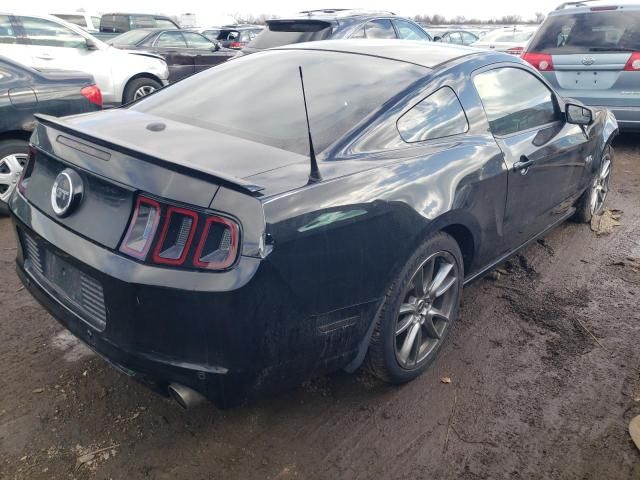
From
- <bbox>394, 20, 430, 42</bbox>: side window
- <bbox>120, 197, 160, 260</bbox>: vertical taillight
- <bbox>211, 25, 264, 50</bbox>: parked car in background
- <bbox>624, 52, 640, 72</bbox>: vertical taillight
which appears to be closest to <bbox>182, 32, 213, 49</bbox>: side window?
<bbox>211, 25, 264, 50</bbox>: parked car in background

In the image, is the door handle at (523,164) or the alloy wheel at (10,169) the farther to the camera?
the alloy wheel at (10,169)

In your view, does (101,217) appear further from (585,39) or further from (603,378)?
(585,39)

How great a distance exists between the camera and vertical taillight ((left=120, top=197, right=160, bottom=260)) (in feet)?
6.52

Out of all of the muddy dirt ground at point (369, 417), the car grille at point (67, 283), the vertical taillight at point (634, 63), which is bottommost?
the muddy dirt ground at point (369, 417)

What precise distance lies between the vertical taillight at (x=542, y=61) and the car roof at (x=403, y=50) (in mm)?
3832

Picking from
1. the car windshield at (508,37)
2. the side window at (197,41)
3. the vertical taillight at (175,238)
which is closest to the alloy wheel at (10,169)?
the vertical taillight at (175,238)

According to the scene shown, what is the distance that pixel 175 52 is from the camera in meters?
11.5

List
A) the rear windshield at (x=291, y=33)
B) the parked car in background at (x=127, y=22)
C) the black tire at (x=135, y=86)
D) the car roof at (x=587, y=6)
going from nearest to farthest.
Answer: the car roof at (x=587, y=6), the rear windshield at (x=291, y=33), the black tire at (x=135, y=86), the parked car in background at (x=127, y=22)

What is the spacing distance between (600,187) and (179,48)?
382 inches

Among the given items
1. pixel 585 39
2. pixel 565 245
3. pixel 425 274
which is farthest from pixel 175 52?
pixel 425 274

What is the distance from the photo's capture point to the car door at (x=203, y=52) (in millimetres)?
10914

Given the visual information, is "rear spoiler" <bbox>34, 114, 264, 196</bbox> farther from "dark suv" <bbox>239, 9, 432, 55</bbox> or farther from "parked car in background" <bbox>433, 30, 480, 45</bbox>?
"parked car in background" <bbox>433, 30, 480, 45</bbox>

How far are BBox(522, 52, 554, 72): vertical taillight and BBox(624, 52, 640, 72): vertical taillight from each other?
80cm

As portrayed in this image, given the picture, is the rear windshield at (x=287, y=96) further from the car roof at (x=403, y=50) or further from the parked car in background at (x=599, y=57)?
the parked car in background at (x=599, y=57)
